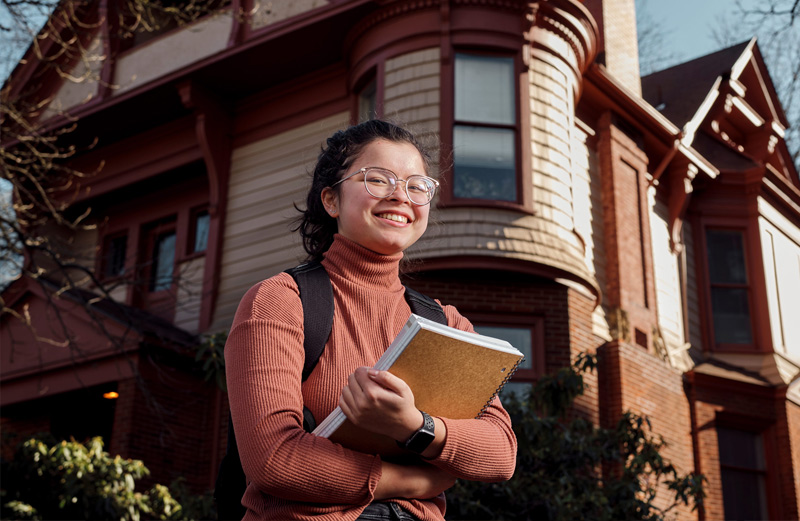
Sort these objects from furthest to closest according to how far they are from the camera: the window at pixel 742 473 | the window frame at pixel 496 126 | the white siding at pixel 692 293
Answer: the white siding at pixel 692 293 < the window at pixel 742 473 < the window frame at pixel 496 126

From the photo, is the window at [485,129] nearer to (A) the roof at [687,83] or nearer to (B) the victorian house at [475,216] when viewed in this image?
(B) the victorian house at [475,216]

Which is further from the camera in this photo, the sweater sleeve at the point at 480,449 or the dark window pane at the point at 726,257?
the dark window pane at the point at 726,257

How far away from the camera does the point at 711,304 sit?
50.5ft

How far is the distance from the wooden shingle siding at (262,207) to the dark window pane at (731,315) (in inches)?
284

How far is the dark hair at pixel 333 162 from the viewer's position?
8.48 ft

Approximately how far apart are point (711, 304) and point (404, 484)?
14.2 meters

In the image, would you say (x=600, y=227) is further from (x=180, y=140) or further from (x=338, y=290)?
(x=338, y=290)

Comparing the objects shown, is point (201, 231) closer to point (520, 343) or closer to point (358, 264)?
point (520, 343)

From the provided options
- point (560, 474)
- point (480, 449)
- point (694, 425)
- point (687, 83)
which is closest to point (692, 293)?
point (694, 425)

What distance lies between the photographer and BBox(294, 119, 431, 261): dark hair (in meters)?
2.58

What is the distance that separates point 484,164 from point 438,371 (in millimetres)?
9684

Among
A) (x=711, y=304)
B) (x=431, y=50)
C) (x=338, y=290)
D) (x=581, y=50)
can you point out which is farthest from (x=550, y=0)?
(x=338, y=290)

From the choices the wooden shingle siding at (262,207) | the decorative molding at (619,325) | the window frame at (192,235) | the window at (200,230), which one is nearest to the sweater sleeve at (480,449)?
the decorative molding at (619,325)

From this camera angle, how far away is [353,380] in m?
2.01
